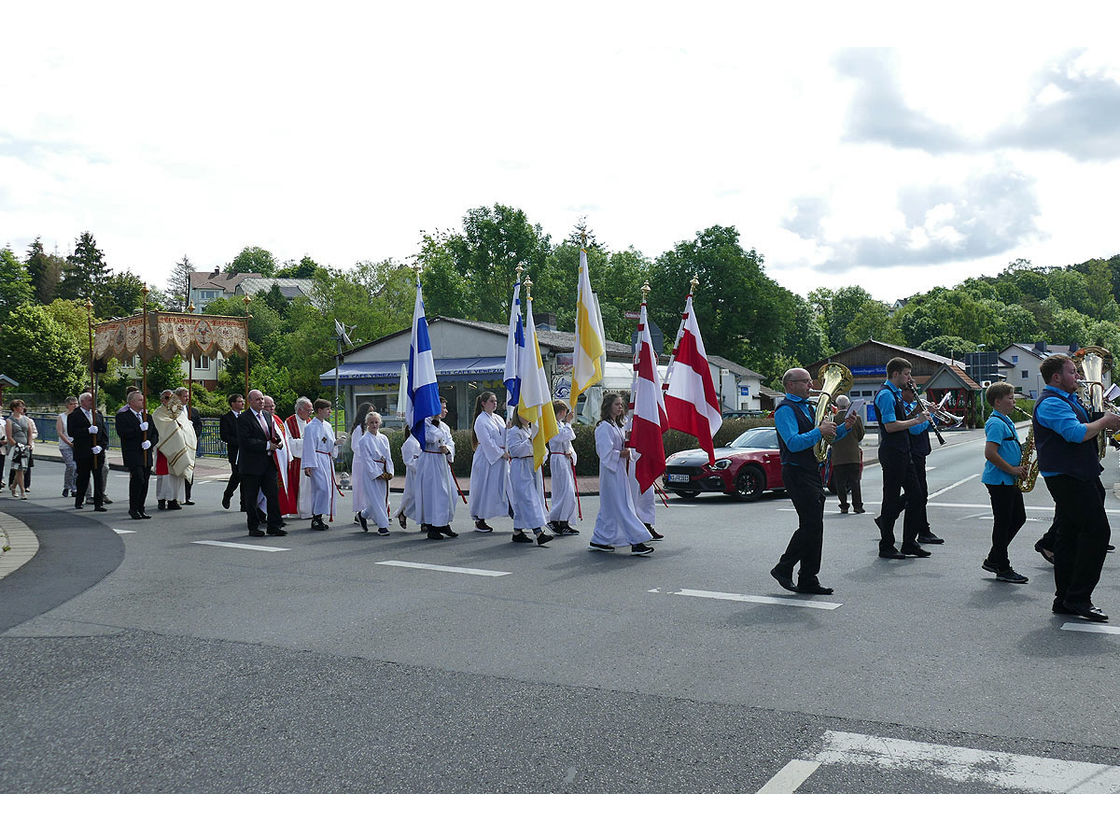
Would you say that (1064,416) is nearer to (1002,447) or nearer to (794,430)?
(1002,447)

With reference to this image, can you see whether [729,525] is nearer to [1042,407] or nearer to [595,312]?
[595,312]

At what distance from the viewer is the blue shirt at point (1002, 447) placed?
8.40 metres

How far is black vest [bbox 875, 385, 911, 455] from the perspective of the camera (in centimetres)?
995

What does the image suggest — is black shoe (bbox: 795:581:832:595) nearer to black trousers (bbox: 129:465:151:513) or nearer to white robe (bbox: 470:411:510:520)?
white robe (bbox: 470:411:510:520)

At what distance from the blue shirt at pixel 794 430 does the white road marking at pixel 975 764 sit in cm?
359

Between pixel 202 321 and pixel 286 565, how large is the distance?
16.7 meters

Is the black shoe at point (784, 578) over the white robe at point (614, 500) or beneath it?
beneath

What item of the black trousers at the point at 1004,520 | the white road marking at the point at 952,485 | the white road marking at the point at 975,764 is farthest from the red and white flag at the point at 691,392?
the white road marking at the point at 952,485

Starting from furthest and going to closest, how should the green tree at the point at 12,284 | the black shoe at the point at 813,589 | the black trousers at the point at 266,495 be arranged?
the green tree at the point at 12,284 < the black trousers at the point at 266,495 < the black shoe at the point at 813,589

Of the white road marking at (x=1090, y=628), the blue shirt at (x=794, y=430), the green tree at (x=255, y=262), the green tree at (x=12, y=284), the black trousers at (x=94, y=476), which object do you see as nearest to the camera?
the white road marking at (x=1090, y=628)

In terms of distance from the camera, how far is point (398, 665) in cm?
580

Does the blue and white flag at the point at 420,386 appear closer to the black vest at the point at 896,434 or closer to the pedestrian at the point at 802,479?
the black vest at the point at 896,434

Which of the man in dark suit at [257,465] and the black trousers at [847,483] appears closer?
the man in dark suit at [257,465]

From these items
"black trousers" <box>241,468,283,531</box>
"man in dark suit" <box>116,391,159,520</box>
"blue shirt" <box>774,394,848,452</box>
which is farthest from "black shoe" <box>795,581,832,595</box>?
"man in dark suit" <box>116,391,159,520</box>
